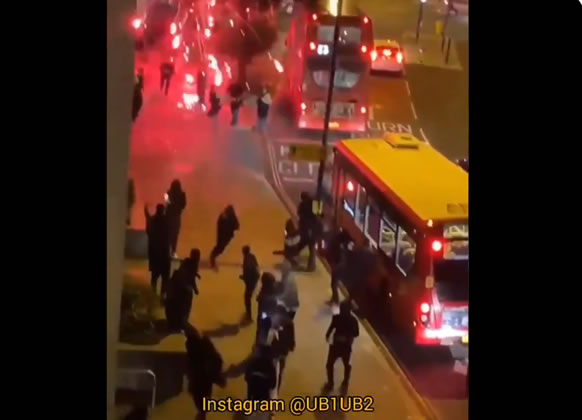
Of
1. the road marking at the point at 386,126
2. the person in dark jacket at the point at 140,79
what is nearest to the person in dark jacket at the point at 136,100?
the person in dark jacket at the point at 140,79

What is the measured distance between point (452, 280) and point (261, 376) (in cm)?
40

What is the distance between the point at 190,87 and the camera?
1.74m

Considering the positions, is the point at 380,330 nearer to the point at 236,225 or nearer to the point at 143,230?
the point at 236,225

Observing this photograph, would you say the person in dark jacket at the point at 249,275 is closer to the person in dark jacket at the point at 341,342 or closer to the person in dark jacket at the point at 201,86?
the person in dark jacket at the point at 341,342

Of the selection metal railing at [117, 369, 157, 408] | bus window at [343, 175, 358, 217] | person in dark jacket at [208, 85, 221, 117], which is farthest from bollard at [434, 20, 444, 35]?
metal railing at [117, 369, 157, 408]

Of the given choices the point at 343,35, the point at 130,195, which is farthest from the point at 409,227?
the point at 130,195

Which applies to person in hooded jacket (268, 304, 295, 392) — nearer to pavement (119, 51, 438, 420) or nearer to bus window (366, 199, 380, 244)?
pavement (119, 51, 438, 420)

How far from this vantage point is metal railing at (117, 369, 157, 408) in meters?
1.65

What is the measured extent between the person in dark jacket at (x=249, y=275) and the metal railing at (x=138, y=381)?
0.21m

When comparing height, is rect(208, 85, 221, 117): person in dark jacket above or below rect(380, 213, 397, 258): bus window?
above

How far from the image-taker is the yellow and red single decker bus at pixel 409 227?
1667 millimetres

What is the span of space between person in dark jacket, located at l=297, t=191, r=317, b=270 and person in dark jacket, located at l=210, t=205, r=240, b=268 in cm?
12

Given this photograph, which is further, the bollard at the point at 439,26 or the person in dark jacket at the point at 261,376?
the bollard at the point at 439,26
